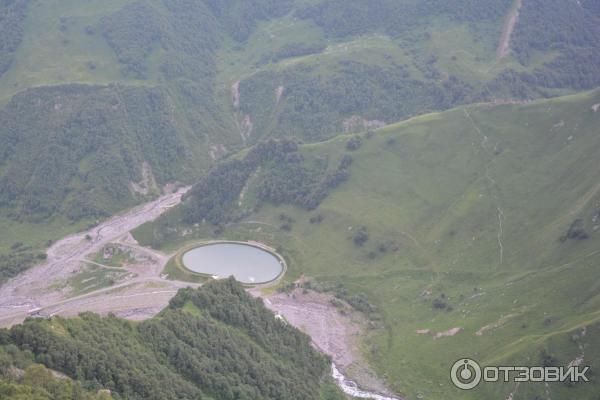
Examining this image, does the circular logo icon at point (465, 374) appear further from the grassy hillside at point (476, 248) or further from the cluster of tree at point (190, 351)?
the cluster of tree at point (190, 351)

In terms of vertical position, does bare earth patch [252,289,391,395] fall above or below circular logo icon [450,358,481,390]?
above

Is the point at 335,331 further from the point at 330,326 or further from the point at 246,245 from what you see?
the point at 246,245

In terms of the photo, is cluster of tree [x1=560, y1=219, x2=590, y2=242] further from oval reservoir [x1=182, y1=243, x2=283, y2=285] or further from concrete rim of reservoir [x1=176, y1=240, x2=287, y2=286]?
oval reservoir [x1=182, y1=243, x2=283, y2=285]

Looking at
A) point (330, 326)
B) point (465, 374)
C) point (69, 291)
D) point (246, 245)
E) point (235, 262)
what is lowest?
point (465, 374)

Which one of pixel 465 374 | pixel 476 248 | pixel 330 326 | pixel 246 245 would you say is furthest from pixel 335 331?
pixel 246 245

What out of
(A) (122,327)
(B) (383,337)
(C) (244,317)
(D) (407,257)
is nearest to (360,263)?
(D) (407,257)

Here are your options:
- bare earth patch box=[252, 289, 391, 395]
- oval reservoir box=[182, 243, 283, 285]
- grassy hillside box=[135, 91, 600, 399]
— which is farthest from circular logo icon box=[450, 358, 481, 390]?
oval reservoir box=[182, 243, 283, 285]
